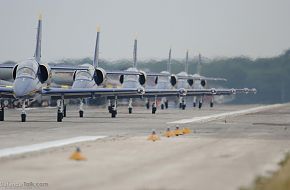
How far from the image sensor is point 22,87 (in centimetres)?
4119

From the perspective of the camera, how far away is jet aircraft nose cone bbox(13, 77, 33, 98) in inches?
1623

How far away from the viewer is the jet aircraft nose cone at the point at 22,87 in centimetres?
4122

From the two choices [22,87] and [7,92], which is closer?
[22,87]

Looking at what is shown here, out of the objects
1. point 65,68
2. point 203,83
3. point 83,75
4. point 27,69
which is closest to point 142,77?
point 83,75

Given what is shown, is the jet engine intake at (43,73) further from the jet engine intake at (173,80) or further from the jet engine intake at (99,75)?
the jet engine intake at (173,80)

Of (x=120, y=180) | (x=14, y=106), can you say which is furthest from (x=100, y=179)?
(x=14, y=106)

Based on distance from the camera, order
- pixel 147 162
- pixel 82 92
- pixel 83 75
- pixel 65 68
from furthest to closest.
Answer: pixel 83 75, pixel 65 68, pixel 82 92, pixel 147 162

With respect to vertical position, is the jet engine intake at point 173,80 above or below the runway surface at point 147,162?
above

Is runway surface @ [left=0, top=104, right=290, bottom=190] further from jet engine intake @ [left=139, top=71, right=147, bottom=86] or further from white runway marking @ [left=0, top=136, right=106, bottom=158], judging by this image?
jet engine intake @ [left=139, top=71, right=147, bottom=86]

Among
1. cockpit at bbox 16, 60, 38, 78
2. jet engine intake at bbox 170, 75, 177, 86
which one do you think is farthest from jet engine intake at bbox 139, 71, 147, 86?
cockpit at bbox 16, 60, 38, 78

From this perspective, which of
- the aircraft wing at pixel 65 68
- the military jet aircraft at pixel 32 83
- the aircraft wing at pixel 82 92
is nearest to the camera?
the military jet aircraft at pixel 32 83

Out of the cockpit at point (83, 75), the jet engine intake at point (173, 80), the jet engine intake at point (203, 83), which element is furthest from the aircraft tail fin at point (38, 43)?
the jet engine intake at point (203, 83)

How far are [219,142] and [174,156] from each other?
577 cm

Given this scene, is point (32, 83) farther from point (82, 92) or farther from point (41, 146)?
point (41, 146)
